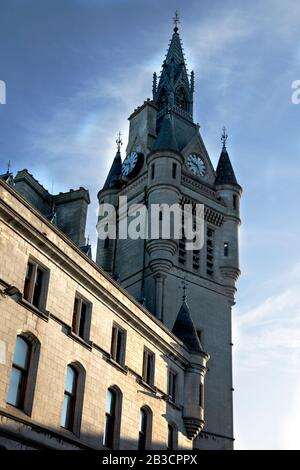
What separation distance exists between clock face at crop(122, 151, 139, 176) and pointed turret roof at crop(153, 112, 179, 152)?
3891mm

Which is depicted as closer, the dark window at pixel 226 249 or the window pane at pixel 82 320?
the window pane at pixel 82 320

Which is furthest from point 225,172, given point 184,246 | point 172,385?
point 172,385

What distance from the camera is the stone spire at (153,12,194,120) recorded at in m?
66.8

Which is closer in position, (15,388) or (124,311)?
(15,388)

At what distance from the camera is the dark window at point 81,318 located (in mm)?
28562

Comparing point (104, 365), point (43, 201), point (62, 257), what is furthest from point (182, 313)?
point (62, 257)

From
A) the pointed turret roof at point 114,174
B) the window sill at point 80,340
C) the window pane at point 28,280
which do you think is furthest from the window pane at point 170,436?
the pointed turret roof at point 114,174

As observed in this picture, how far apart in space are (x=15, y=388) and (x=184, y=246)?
30696 millimetres

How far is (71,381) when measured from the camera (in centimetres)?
2773

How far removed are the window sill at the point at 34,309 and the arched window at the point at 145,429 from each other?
903 centimetres

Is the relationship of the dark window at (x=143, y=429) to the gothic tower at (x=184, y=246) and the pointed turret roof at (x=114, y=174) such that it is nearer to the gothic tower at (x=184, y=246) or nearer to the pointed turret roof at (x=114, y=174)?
the gothic tower at (x=184, y=246)

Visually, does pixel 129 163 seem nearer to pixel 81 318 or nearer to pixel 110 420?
pixel 81 318

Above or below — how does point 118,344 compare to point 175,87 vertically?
A: below

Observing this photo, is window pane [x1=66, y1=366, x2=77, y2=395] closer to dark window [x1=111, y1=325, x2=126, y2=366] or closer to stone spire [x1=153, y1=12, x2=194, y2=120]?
dark window [x1=111, y1=325, x2=126, y2=366]
